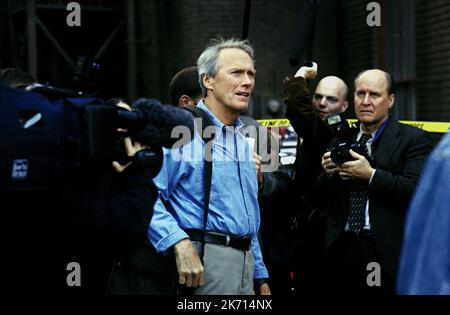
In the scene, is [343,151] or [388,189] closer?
[388,189]

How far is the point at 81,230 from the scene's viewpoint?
239 cm

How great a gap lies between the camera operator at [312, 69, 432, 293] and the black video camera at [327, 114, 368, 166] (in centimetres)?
3

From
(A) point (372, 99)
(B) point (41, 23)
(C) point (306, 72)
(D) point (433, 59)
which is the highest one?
(B) point (41, 23)

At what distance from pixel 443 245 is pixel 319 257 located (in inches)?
128

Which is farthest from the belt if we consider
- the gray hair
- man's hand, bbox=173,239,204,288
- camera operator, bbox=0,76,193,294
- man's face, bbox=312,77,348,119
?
man's face, bbox=312,77,348,119

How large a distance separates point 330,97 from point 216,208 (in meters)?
2.29

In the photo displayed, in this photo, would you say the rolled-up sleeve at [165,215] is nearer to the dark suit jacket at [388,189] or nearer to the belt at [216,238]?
the belt at [216,238]

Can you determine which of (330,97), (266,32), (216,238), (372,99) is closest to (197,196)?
(216,238)

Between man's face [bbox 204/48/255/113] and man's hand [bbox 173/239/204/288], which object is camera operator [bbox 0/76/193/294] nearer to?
man's hand [bbox 173/239/204/288]

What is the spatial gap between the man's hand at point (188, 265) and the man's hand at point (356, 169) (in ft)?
4.53

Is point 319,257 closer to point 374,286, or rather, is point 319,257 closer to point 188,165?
point 374,286

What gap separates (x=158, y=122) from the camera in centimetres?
259
